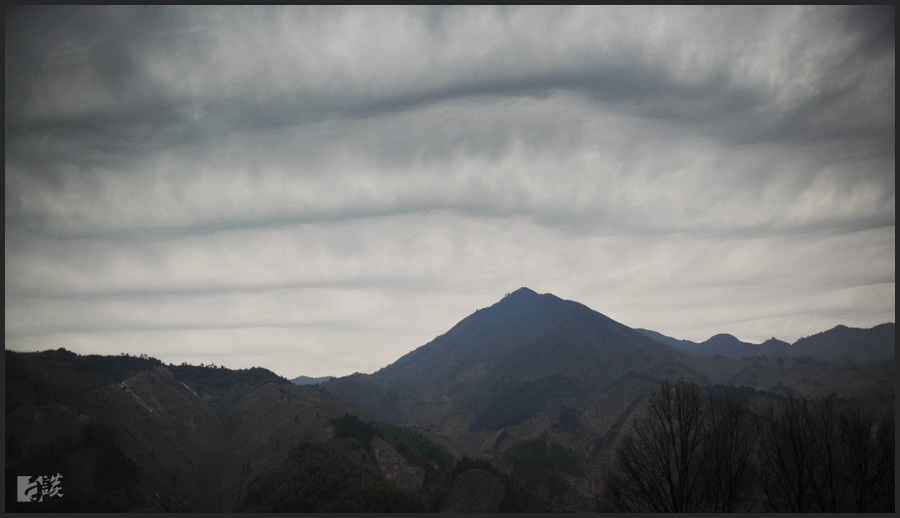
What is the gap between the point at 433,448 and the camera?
359 feet

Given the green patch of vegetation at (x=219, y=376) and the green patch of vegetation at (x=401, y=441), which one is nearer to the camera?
the green patch of vegetation at (x=401, y=441)

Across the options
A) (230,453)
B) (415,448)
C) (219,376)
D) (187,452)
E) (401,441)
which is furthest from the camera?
(219,376)

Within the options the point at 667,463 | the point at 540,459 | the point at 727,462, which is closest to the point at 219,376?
the point at 540,459

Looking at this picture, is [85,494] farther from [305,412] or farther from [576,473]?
[576,473]

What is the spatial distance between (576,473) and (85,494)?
102 m

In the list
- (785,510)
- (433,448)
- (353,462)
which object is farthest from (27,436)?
(785,510)

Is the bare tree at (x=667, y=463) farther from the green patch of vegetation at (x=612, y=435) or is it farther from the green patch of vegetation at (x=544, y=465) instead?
the green patch of vegetation at (x=612, y=435)

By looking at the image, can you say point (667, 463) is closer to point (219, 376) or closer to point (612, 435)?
point (612, 435)

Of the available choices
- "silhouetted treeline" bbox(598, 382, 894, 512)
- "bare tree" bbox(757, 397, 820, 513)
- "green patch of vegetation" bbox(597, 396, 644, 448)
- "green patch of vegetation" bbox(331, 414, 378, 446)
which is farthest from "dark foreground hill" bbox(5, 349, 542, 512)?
"green patch of vegetation" bbox(597, 396, 644, 448)

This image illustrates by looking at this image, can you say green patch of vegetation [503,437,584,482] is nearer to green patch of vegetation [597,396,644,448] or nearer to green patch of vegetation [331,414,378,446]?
green patch of vegetation [597,396,644,448]

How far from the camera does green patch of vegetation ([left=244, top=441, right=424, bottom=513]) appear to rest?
69.3m

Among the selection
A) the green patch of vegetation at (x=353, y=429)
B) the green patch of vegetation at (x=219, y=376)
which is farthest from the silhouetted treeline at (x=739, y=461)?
the green patch of vegetation at (x=219, y=376)

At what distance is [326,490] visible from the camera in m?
72.8

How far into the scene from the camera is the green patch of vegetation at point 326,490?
69312 millimetres
